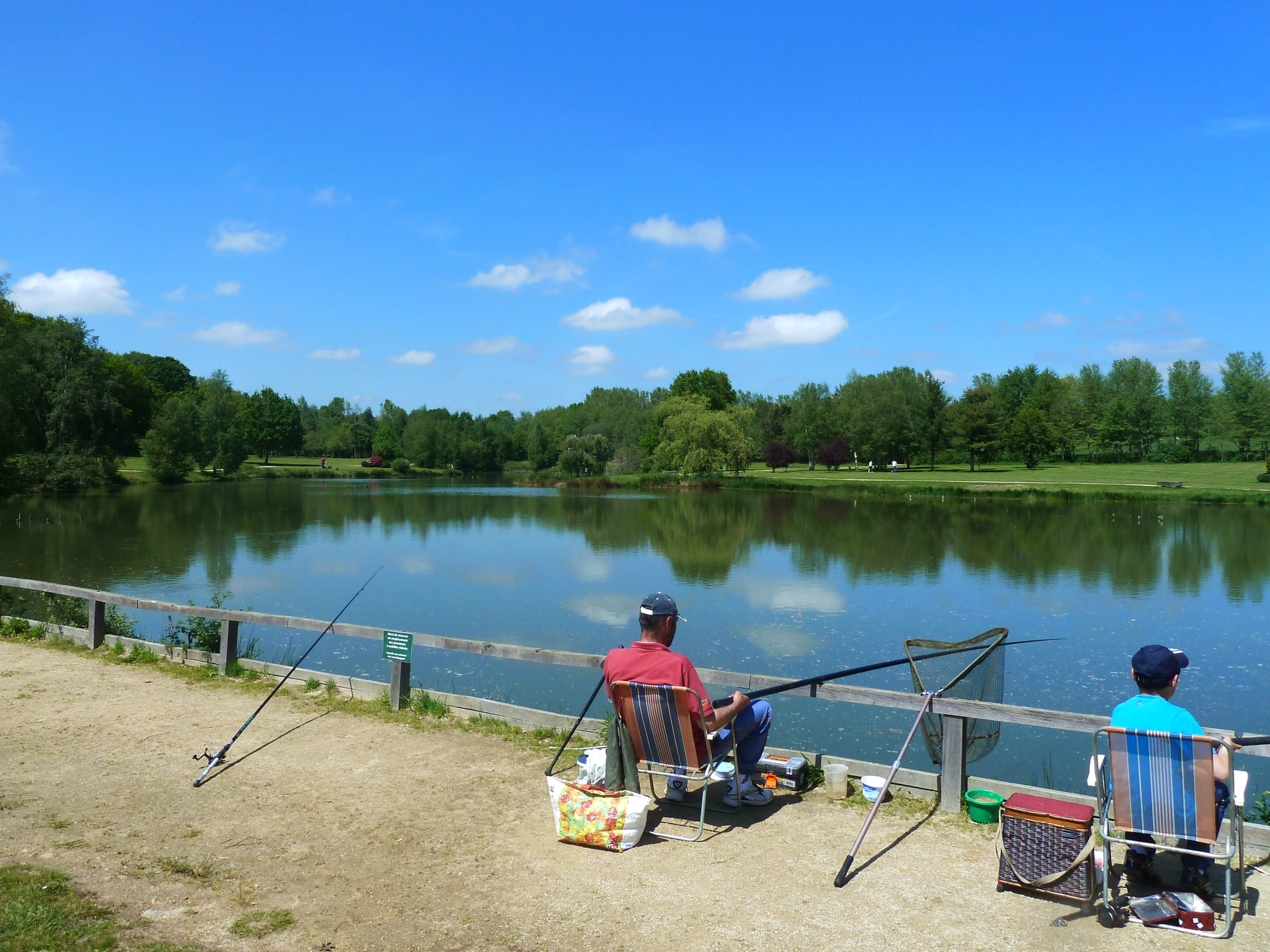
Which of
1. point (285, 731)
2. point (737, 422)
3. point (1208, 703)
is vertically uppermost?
point (737, 422)

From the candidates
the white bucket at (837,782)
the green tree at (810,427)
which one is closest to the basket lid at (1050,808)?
the white bucket at (837,782)

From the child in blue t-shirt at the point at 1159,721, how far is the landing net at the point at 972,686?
4.33 ft

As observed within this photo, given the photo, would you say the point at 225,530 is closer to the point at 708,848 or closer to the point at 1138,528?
the point at 708,848

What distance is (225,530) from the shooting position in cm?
3198

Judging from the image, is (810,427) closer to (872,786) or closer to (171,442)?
(171,442)

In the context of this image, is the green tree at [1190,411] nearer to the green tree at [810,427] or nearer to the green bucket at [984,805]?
the green tree at [810,427]

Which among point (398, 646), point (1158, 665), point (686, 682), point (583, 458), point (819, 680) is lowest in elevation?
point (398, 646)

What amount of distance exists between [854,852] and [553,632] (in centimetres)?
1101

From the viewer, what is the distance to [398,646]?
7125 mm

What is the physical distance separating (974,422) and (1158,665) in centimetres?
7413

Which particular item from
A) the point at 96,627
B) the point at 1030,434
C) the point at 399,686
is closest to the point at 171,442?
the point at 96,627

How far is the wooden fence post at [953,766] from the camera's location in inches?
200

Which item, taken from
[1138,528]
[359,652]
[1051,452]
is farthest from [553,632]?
[1051,452]

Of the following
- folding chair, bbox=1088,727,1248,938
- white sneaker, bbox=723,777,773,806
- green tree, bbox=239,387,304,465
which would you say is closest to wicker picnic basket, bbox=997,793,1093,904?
folding chair, bbox=1088,727,1248,938
